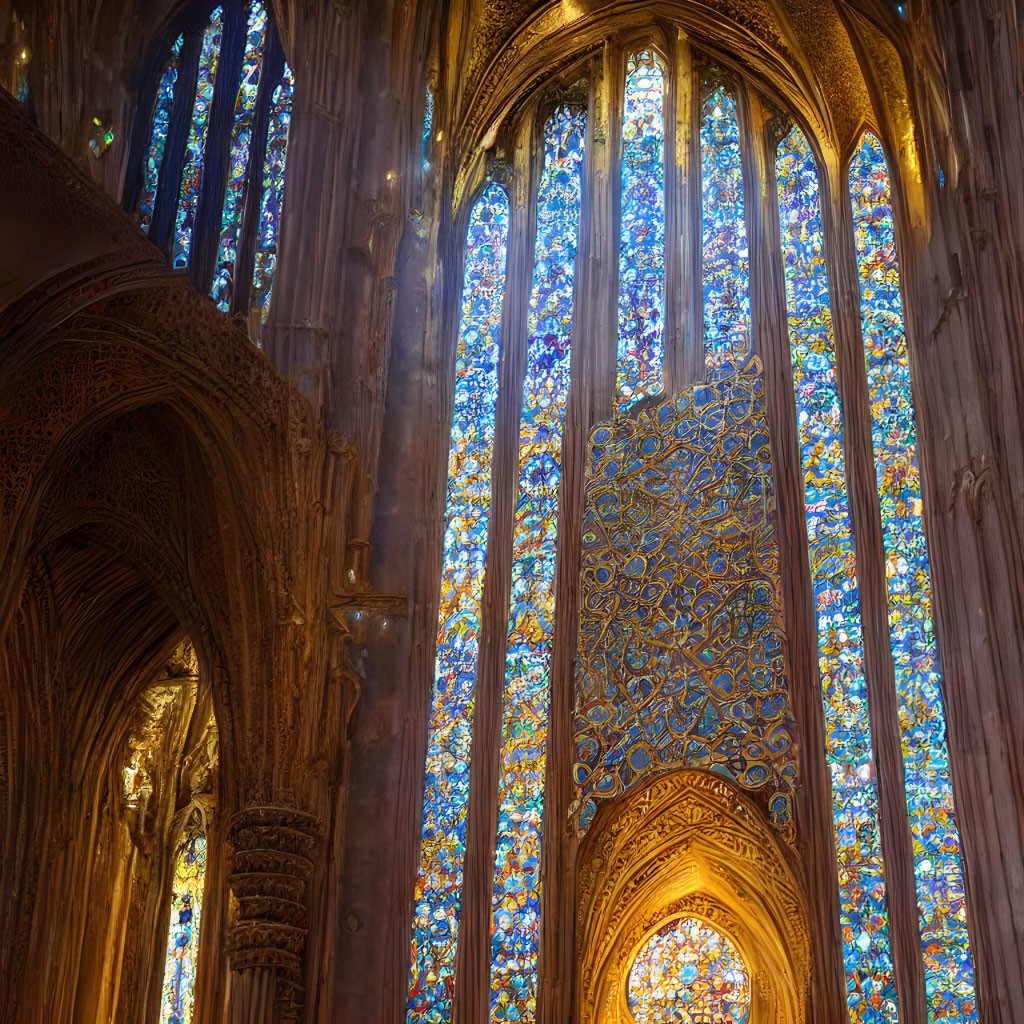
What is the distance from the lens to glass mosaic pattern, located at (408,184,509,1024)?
10.4 meters

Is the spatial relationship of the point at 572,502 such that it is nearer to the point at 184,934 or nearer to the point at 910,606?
the point at 910,606

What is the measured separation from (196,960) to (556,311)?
5.95m

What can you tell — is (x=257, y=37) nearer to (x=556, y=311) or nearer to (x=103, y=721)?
(x=556, y=311)

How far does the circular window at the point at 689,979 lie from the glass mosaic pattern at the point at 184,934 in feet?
10.9

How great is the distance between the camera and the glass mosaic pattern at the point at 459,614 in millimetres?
10352

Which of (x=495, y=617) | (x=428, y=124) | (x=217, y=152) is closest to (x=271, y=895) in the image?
(x=495, y=617)

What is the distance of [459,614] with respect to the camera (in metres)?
11.7

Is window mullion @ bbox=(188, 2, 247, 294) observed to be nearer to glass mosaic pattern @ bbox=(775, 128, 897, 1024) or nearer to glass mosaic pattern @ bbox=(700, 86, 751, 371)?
glass mosaic pattern @ bbox=(700, 86, 751, 371)

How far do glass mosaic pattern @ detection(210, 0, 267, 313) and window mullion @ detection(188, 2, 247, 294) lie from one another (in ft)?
0.14

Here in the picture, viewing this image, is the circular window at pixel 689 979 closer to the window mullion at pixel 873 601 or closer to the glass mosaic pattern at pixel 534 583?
the glass mosaic pattern at pixel 534 583

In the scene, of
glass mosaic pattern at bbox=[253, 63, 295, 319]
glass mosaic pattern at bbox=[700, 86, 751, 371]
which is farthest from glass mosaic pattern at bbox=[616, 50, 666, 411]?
glass mosaic pattern at bbox=[253, 63, 295, 319]

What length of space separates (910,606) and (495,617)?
3032 mm

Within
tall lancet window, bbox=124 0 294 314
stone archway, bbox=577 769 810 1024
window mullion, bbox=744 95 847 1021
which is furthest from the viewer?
tall lancet window, bbox=124 0 294 314

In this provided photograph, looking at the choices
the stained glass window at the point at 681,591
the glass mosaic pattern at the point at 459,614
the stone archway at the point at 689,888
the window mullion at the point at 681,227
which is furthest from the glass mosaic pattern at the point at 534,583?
the window mullion at the point at 681,227
